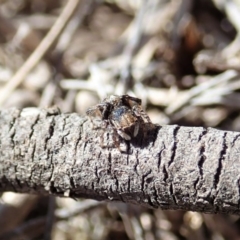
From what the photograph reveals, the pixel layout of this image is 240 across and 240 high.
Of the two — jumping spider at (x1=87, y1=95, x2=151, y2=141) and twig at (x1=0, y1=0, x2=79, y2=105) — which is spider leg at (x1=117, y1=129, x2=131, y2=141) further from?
twig at (x1=0, y1=0, x2=79, y2=105)

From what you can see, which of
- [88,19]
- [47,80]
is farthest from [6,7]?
[47,80]

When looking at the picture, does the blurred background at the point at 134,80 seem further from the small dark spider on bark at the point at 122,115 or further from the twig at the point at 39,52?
the small dark spider on bark at the point at 122,115

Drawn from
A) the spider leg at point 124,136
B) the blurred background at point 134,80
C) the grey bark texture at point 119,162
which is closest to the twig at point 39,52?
the blurred background at point 134,80

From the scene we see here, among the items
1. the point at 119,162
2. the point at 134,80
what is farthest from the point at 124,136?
the point at 134,80

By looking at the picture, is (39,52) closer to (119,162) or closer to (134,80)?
(134,80)

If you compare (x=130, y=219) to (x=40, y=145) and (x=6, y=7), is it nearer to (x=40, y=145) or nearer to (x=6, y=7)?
(x=40, y=145)
